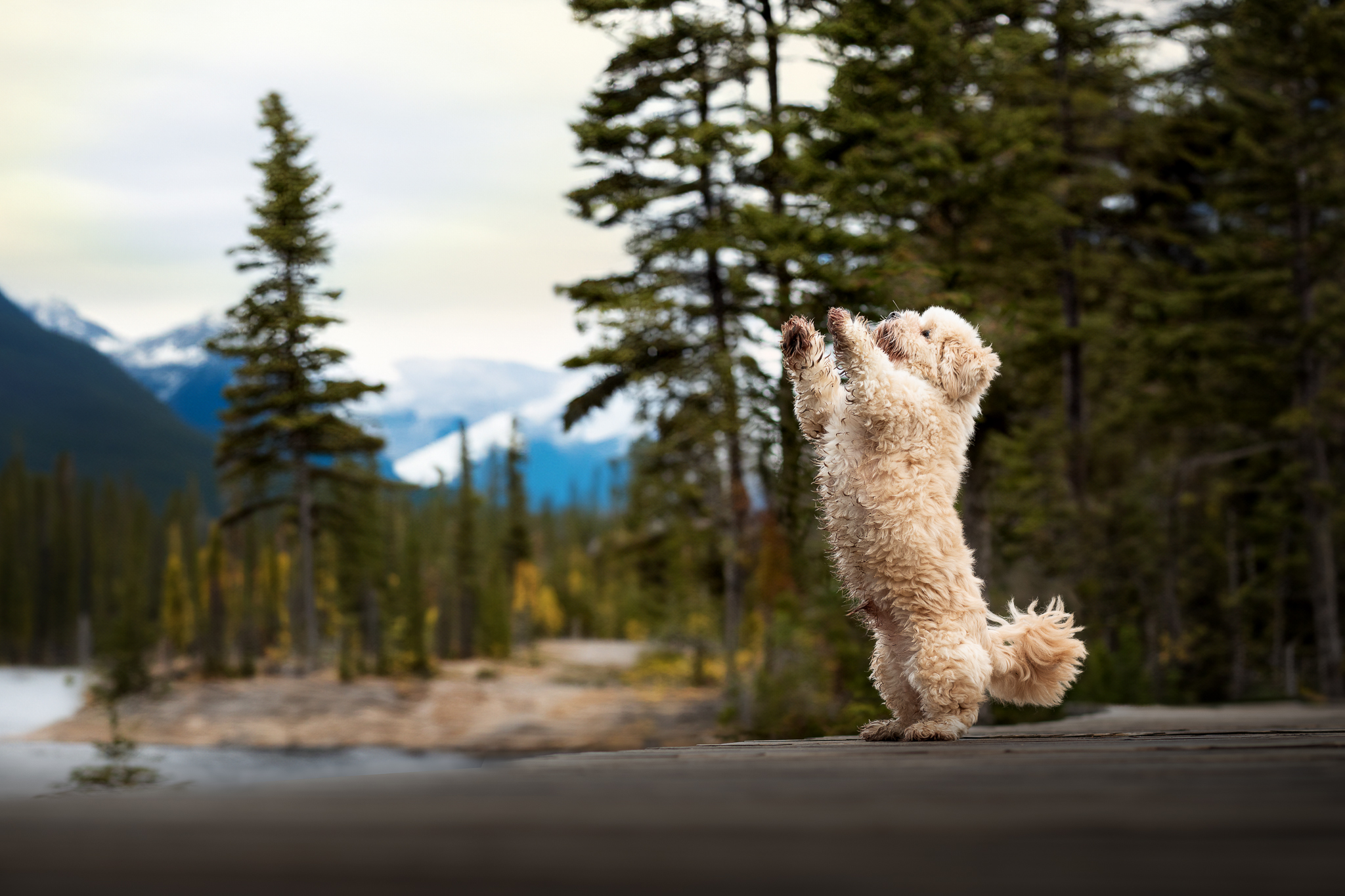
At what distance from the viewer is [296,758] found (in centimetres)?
2783

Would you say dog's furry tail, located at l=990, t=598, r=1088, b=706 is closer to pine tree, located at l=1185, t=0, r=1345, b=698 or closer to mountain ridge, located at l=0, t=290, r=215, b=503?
pine tree, located at l=1185, t=0, r=1345, b=698

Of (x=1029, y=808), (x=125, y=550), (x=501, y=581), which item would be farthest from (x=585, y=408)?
(x=125, y=550)

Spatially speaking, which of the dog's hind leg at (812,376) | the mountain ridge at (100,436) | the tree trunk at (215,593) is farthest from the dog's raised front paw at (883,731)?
the mountain ridge at (100,436)

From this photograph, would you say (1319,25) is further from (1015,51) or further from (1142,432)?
(1142,432)

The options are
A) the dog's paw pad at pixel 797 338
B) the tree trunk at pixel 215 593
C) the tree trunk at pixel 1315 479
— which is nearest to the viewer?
the dog's paw pad at pixel 797 338

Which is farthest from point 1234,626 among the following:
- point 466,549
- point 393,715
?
point 466,549

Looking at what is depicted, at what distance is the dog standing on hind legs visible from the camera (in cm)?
420

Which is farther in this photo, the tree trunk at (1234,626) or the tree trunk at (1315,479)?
the tree trunk at (1234,626)

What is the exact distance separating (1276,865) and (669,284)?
61.3ft

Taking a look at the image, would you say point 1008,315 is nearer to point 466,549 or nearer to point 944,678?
point 944,678

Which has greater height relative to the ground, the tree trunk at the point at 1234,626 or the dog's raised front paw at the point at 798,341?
the dog's raised front paw at the point at 798,341

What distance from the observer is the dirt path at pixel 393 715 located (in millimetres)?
28234

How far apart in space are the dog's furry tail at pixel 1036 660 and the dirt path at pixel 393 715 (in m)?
21.6

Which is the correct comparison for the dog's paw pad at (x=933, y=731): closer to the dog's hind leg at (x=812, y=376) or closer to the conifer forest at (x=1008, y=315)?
the dog's hind leg at (x=812, y=376)
